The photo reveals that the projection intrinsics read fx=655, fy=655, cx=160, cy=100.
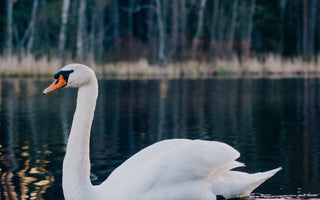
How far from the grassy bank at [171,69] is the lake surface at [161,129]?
22.0 ft

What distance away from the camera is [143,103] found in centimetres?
1817

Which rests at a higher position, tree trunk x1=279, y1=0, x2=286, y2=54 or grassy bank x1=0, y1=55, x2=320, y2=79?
tree trunk x1=279, y1=0, x2=286, y2=54

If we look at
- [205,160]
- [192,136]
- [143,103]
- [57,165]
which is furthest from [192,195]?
[143,103]

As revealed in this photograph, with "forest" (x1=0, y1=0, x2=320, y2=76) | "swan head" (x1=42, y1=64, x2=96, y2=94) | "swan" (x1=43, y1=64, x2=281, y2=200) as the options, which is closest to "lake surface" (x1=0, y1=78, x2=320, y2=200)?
"swan" (x1=43, y1=64, x2=281, y2=200)

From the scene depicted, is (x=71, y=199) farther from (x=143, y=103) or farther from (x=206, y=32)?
(x=206, y=32)

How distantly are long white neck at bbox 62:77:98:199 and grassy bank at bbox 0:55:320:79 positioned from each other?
980 inches

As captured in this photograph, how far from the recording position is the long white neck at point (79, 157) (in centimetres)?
521

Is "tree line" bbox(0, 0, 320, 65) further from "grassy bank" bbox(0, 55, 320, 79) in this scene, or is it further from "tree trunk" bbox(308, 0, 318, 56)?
"grassy bank" bbox(0, 55, 320, 79)

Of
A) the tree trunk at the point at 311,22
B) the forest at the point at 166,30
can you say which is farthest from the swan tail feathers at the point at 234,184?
the tree trunk at the point at 311,22

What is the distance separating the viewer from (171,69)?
114 ft

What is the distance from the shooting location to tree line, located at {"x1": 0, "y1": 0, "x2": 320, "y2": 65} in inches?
1608

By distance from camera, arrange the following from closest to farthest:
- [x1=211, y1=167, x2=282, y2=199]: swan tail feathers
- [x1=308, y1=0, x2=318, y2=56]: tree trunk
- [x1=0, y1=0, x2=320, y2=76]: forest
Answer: [x1=211, y1=167, x2=282, y2=199]: swan tail feathers, [x1=0, y1=0, x2=320, y2=76]: forest, [x1=308, y1=0, x2=318, y2=56]: tree trunk

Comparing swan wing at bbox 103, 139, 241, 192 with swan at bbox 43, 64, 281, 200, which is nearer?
swan at bbox 43, 64, 281, 200

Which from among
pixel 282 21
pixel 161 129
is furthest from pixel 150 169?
pixel 282 21
